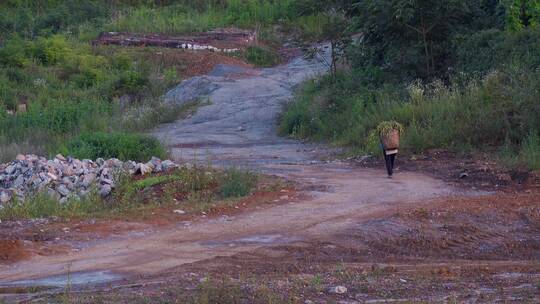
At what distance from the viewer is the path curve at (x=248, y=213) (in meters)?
9.77

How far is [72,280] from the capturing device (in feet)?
29.8

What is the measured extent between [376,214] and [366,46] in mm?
12449

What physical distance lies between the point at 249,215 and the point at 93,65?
25.7m

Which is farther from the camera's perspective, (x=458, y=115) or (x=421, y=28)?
(x=421, y=28)

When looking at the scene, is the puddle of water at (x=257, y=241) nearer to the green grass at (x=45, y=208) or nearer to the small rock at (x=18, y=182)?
the green grass at (x=45, y=208)

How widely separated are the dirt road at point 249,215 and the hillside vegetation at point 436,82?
1.27 m

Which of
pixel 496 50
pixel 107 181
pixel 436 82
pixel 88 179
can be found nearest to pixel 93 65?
pixel 436 82

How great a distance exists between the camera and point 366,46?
24.2 meters

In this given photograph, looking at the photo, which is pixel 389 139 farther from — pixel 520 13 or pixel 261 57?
pixel 261 57

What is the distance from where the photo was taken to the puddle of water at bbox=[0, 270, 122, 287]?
29.5 feet

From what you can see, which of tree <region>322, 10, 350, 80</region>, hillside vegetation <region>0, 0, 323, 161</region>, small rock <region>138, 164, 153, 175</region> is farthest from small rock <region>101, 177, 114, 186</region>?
tree <region>322, 10, 350, 80</region>

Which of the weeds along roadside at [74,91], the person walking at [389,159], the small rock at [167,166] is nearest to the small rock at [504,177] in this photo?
the person walking at [389,159]

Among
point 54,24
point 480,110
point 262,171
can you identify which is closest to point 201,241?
point 262,171

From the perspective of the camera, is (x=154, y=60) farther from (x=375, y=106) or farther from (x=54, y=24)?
(x=375, y=106)
